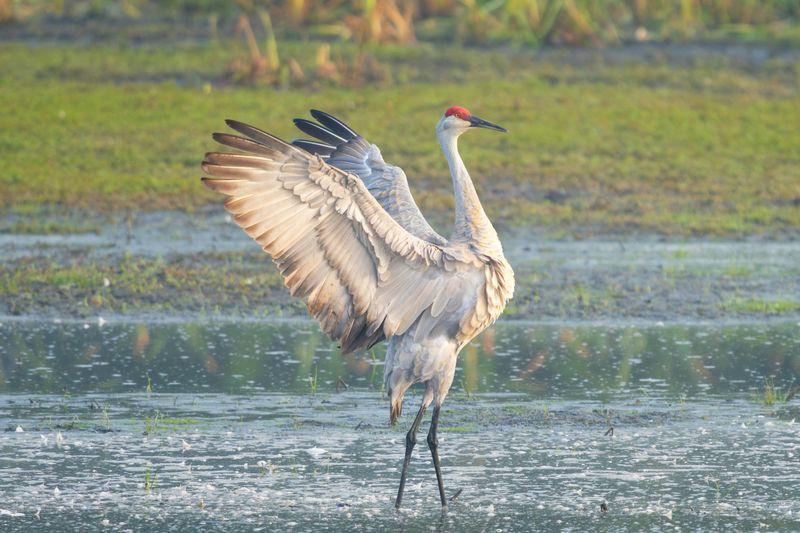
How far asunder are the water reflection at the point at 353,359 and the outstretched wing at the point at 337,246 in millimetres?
1727

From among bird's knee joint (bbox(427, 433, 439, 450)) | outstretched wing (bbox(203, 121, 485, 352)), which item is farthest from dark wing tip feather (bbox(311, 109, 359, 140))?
bird's knee joint (bbox(427, 433, 439, 450))

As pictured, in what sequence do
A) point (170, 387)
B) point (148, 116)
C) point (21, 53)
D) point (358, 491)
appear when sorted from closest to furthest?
point (358, 491) → point (170, 387) → point (148, 116) → point (21, 53)

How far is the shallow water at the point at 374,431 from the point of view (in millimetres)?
6398

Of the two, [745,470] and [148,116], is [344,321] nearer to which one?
[745,470]

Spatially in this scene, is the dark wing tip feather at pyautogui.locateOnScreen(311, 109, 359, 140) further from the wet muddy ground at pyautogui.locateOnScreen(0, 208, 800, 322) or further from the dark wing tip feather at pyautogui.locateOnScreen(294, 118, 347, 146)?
the wet muddy ground at pyautogui.locateOnScreen(0, 208, 800, 322)

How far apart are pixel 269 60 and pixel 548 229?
18.6 feet

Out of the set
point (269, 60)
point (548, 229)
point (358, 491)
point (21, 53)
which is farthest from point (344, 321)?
point (21, 53)

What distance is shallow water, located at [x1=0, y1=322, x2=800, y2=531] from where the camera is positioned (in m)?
6.40

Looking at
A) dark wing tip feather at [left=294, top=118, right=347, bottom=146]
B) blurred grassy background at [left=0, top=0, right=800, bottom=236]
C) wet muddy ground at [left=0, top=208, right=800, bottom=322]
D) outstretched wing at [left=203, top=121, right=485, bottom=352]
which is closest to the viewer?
outstretched wing at [left=203, top=121, right=485, bottom=352]

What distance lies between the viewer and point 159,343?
949cm

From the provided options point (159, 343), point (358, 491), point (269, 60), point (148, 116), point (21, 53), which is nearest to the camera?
point (358, 491)

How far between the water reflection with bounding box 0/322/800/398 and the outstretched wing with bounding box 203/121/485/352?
1.73m

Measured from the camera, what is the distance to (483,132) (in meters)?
15.8

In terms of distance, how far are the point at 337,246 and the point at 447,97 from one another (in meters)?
10.4
